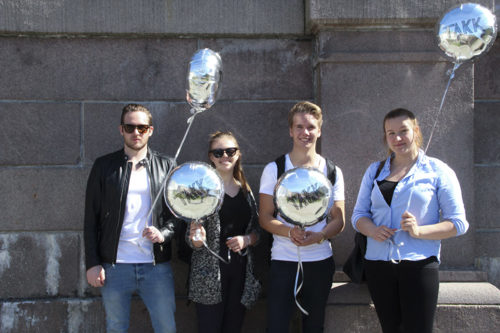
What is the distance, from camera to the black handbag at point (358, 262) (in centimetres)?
321

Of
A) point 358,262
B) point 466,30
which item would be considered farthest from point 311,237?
point 466,30

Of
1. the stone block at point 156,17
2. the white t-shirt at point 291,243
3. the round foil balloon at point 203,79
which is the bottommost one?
the white t-shirt at point 291,243

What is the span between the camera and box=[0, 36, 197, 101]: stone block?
3.96 metres

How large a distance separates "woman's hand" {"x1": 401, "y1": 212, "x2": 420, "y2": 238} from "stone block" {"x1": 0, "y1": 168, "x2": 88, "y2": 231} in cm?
246

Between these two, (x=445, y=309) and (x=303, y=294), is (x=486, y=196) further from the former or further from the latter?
(x=303, y=294)

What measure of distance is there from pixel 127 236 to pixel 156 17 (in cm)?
176

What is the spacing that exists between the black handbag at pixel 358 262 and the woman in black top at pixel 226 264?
63 centimetres

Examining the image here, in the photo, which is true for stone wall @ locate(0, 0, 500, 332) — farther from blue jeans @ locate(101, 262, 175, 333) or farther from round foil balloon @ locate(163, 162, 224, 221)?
round foil balloon @ locate(163, 162, 224, 221)

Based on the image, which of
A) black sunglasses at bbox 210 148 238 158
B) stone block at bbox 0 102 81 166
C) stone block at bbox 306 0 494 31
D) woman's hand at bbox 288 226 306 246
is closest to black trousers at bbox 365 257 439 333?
woman's hand at bbox 288 226 306 246

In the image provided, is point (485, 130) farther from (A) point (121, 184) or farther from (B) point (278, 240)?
(A) point (121, 184)

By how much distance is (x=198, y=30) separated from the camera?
3.96 meters

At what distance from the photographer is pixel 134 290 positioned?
10.7 feet

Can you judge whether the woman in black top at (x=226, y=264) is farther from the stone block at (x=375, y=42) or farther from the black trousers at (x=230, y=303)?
the stone block at (x=375, y=42)

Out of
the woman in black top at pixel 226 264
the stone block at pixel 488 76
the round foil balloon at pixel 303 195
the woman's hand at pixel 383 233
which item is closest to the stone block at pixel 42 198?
the woman in black top at pixel 226 264
